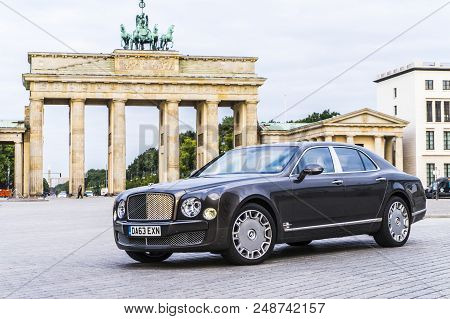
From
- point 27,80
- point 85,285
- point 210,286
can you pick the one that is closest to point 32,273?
point 85,285

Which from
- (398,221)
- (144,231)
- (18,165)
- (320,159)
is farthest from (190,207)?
(18,165)

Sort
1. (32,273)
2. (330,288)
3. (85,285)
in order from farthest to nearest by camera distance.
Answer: (32,273) → (85,285) → (330,288)

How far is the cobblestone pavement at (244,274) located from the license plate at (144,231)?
0.47 metres

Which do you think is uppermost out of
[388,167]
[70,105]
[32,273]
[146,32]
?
[146,32]

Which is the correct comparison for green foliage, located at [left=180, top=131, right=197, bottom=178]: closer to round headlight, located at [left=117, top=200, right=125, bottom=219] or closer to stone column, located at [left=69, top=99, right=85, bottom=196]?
stone column, located at [left=69, top=99, right=85, bottom=196]

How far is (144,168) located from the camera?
525ft

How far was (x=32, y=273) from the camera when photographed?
10.4 metres

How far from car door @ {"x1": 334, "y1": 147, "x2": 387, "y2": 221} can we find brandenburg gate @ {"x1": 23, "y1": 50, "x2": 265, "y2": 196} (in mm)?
69932

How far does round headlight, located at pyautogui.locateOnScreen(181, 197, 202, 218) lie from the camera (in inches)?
412

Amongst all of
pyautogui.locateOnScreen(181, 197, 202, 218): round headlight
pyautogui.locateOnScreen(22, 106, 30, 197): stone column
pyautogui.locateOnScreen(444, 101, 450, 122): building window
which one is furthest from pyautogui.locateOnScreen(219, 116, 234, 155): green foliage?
pyautogui.locateOnScreen(181, 197, 202, 218): round headlight

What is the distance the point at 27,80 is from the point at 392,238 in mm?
70963

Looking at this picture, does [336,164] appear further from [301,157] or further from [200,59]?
[200,59]

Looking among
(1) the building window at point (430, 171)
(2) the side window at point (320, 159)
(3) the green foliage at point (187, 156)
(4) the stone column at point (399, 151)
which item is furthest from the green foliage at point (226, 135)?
(2) the side window at point (320, 159)

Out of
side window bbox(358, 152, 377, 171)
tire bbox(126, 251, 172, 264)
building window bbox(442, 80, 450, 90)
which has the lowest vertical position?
tire bbox(126, 251, 172, 264)
